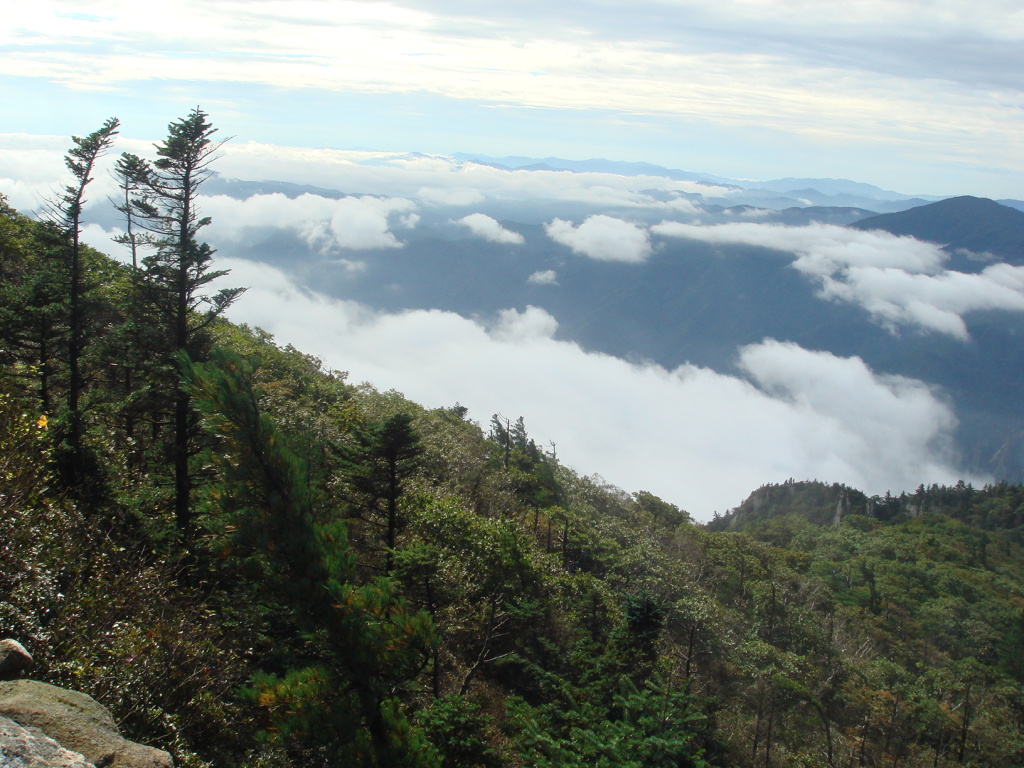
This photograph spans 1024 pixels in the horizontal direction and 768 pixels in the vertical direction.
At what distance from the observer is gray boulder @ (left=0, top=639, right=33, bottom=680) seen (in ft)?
18.2

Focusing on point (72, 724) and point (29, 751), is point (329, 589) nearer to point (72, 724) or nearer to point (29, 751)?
point (72, 724)

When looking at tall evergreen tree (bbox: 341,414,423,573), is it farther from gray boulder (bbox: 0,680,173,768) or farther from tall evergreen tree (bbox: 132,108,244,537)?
gray boulder (bbox: 0,680,173,768)

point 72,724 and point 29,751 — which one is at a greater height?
point 29,751

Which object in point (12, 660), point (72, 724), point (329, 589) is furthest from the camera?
point (329, 589)

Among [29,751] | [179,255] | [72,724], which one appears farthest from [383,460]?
[29,751]

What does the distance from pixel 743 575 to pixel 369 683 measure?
35.5 metres

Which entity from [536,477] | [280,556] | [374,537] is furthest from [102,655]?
[536,477]

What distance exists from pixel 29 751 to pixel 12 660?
227 centimetres

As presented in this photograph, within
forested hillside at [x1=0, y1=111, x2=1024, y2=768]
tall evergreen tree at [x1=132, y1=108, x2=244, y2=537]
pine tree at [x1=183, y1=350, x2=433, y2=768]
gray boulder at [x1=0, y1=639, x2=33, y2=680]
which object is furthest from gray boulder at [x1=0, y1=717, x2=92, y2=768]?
tall evergreen tree at [x1=132, y1=108, x2=244, y2=537]

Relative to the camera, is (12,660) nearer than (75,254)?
Yes

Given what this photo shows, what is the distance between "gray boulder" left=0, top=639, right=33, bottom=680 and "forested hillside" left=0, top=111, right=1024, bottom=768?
0.52 meters

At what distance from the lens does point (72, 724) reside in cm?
495

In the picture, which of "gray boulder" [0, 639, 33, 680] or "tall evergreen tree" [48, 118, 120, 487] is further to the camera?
"tall evergreen tree" [48, 118, 120, 487]

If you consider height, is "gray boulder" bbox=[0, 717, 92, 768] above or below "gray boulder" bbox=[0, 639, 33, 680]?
above
